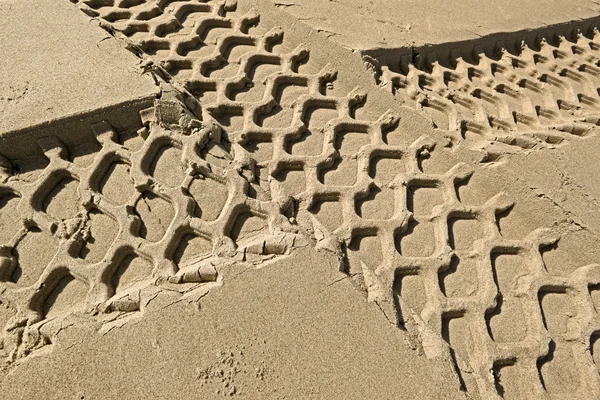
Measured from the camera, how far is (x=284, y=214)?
184 centimetres

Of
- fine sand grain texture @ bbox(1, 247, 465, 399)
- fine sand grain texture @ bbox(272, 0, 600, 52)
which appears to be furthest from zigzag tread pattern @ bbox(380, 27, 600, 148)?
fine sand grain texture @ bbox(1, 247, 465, 399)

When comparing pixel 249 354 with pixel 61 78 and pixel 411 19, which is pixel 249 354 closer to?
pixel 61 78

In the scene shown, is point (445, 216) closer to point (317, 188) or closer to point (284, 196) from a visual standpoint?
point (317, 188)

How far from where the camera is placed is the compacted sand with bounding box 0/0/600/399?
144cm

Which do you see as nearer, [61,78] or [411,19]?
[61,78]

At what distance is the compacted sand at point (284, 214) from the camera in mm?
1436

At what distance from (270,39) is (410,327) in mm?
2311

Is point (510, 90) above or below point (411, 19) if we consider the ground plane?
below

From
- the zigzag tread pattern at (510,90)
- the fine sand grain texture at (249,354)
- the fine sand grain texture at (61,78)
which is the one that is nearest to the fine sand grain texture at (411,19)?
the zigzag tread pattern at (510,90)

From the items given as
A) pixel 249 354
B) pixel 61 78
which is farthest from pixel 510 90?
pixel 61 78

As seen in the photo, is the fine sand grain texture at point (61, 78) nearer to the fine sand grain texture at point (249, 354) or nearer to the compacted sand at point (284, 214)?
the compacted sand at point (284, 214)

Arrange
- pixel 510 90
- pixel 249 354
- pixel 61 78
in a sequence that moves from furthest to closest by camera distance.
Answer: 1. pixel 510 90
2. pixel 61 78
3. pixel 249 354

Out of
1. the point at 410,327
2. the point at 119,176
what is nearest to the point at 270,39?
the point at 119,176

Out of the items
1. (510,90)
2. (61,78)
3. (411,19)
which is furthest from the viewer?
(411,19)
